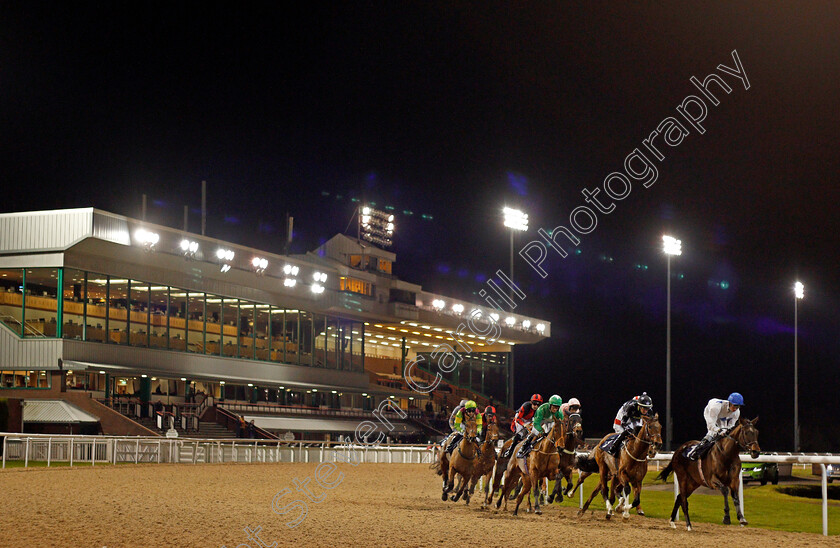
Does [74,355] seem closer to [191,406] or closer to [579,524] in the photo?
[191,406]

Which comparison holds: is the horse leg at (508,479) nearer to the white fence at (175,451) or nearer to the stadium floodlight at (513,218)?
the white fence at (175,451)

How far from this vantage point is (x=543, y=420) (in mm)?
13547

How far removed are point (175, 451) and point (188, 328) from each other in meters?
11.7

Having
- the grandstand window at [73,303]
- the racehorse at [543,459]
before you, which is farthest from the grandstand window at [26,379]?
the racehorse at [543,459]

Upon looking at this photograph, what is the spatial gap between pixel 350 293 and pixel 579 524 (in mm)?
34031

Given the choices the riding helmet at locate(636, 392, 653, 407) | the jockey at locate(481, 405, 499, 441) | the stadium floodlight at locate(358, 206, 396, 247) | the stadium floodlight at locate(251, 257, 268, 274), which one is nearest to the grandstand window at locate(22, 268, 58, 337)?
the stadium floodlight at locate(251, 257, 268, 274)

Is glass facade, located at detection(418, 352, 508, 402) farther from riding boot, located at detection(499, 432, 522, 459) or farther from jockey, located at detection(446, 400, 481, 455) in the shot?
riding boot, located at detection(499, 432, 522, 459)

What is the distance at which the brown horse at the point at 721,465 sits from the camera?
11297 millimetres

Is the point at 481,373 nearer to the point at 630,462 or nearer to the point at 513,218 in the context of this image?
the point at 513,218

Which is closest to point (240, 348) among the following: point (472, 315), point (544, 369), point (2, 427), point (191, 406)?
point (191, 406)

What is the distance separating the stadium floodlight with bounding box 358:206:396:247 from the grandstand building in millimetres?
1769

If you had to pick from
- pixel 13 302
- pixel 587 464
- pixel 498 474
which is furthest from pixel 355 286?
pixel 587 464

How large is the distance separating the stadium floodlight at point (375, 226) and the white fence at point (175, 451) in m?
19.9

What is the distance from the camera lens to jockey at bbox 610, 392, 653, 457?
12.1 meters
